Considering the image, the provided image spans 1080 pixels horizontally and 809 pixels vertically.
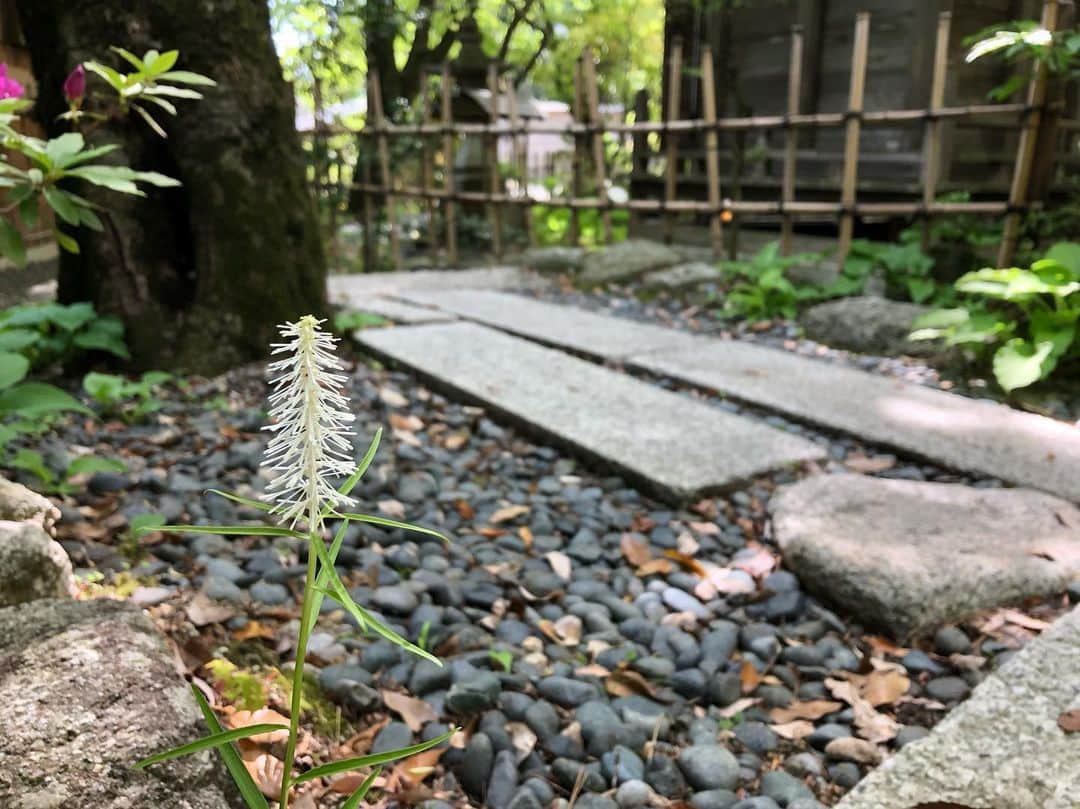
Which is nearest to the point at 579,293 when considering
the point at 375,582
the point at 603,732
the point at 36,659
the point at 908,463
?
the point at 908,463

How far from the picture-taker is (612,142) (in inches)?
457

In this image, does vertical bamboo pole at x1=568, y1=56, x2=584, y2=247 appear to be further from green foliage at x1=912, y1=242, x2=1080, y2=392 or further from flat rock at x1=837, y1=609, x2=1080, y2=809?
flat rock at x1=837, y1=609, x2=1080, y2=809

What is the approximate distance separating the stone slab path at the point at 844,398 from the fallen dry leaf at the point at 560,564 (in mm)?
1266

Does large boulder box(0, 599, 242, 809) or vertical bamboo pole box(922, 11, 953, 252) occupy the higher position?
vertical bamboo pole box(922, 11, 953, 252)

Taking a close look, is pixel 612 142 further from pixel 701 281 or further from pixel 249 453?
pixel 249 453

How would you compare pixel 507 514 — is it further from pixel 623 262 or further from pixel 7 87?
pixel 623 262

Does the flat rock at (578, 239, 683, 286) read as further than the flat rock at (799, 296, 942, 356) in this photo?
Yes

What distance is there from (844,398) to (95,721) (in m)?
2.93

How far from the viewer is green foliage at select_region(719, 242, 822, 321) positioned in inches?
195

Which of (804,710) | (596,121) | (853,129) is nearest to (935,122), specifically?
(853,129)

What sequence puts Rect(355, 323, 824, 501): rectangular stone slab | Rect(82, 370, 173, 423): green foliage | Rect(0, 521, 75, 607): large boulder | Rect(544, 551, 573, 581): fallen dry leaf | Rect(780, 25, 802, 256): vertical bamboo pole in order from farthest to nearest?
Rect(780, 25, 802, 256): vertical bamboo pole, Rect(82, 370, 173, 423): green foliage, Rect(355, 323, 824, 501): rectangular stone slab, Rect(544, 551, 573, 581): fallen dry leaf, Rect(0, 521, 75, 607): large boulder

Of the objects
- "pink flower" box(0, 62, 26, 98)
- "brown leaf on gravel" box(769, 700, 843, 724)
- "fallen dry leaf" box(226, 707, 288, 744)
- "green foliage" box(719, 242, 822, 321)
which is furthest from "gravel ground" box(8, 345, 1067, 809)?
"green foliage" box(719, 242, 822, 321)

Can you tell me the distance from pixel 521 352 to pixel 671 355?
2.29 feet

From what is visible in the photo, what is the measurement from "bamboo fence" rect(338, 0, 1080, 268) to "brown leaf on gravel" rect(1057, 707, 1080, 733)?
3.82 meters
